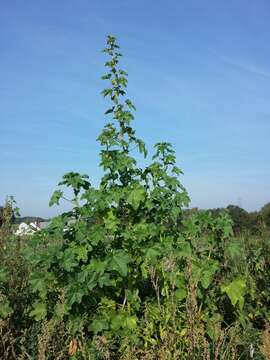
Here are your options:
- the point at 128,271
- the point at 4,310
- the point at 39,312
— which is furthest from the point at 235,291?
the point at 4,310

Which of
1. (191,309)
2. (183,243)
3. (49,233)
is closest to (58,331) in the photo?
(49,233)

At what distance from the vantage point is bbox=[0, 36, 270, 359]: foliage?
13.5 feet

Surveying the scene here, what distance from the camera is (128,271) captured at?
4.45 metres

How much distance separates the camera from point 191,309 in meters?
2.81

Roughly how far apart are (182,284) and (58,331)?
1133 millimetres

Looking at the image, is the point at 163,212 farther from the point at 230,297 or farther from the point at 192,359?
the point at 192,359

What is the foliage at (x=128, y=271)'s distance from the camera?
4113 millimetres

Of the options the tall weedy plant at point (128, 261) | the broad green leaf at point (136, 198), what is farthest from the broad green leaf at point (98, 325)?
the broad green leaf at point (136, 198)

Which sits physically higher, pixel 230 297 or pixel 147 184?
pixel 147 184

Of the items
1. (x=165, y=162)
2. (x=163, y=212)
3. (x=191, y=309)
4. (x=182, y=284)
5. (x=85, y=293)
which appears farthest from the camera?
(x=165, y=162)

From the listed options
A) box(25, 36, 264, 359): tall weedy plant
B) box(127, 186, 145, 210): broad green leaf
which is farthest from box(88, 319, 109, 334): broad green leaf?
box(127, 186, 145, 210): broad green leaf

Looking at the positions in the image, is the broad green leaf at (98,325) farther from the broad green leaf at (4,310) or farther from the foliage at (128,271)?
the broad green leaf at (4,310)

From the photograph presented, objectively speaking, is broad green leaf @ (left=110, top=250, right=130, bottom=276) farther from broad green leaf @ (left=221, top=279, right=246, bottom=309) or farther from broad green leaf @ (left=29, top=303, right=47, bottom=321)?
broad green leaf @ (left=221, top=279, right=246, bottom=309)

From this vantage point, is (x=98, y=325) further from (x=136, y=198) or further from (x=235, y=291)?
(x=235, y=291)
